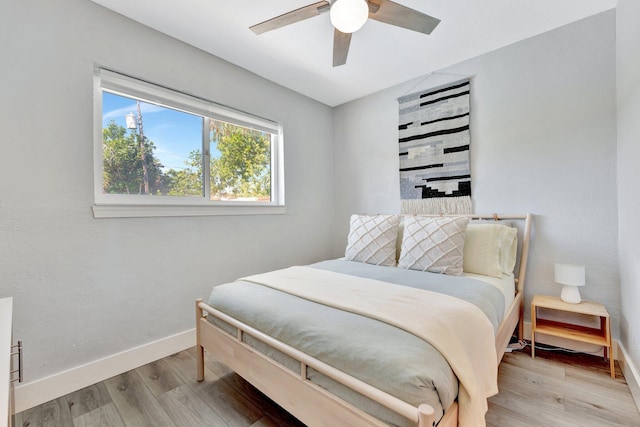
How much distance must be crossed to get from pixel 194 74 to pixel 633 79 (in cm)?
295

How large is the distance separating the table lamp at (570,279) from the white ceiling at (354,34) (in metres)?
1.80

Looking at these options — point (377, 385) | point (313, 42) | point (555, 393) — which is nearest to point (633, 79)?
point (555, 393)

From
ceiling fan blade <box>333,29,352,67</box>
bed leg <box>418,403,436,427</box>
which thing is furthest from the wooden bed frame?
ceiling fan blade <box>333,29,352,67</box>

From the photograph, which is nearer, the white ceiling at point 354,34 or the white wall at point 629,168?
the white wall at point 629,168

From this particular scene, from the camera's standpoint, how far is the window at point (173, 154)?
1959 mm

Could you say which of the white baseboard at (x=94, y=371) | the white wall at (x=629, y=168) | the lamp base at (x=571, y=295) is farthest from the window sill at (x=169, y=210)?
the white wall at (x=629, y=168)

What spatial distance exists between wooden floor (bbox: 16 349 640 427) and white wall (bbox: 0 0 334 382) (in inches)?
10.4

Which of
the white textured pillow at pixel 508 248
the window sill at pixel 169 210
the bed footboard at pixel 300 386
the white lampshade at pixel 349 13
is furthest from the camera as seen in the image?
the white textured pillow at pixel 508 248

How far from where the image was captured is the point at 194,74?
2316 millimetres

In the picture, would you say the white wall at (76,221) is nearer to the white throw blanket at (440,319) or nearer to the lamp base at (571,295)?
the white throw blanket at (440,319)

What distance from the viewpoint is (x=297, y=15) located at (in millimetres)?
1561

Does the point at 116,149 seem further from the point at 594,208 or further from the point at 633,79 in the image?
the point at 594,208

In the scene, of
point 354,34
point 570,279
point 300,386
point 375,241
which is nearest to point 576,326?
point 570,279

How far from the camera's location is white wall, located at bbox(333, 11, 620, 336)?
6.59ft
